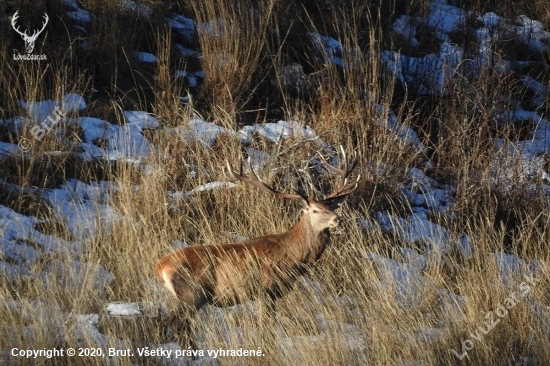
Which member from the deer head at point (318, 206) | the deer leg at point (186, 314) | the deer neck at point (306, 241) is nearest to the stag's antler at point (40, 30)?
the deer head at point (318, 206)

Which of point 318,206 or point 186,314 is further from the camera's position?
point 318,206

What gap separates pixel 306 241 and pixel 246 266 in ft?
1.90

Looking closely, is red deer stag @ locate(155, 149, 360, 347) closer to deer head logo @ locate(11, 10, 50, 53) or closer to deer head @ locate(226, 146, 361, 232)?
deer head @ locate(226, 146, 361, 232)

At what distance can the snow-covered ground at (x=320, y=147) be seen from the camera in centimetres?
521

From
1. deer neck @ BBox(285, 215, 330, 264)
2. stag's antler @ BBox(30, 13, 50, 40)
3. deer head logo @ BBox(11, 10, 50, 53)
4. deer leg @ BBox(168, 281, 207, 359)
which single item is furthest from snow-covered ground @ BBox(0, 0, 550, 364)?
deer head logo @ BBox(11, 10, 50, 53)

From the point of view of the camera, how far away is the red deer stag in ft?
17.0

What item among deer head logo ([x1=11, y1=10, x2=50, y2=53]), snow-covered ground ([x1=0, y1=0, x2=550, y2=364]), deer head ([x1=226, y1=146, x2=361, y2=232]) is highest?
deer head logo ([x1=11, y1=10, x2=50, y2=53])

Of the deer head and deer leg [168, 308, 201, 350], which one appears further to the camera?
the deer head

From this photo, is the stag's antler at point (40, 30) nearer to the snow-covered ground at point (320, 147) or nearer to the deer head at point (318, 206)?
the snow-covered ground at point (320, 147)

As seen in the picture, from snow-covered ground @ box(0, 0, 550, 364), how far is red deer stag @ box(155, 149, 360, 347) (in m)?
0.15

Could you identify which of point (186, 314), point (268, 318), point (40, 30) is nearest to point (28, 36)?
point (40, 30)

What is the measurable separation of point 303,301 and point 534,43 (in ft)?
21.6

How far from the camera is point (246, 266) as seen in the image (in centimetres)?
542

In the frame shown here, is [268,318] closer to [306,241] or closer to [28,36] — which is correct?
[306,241]
